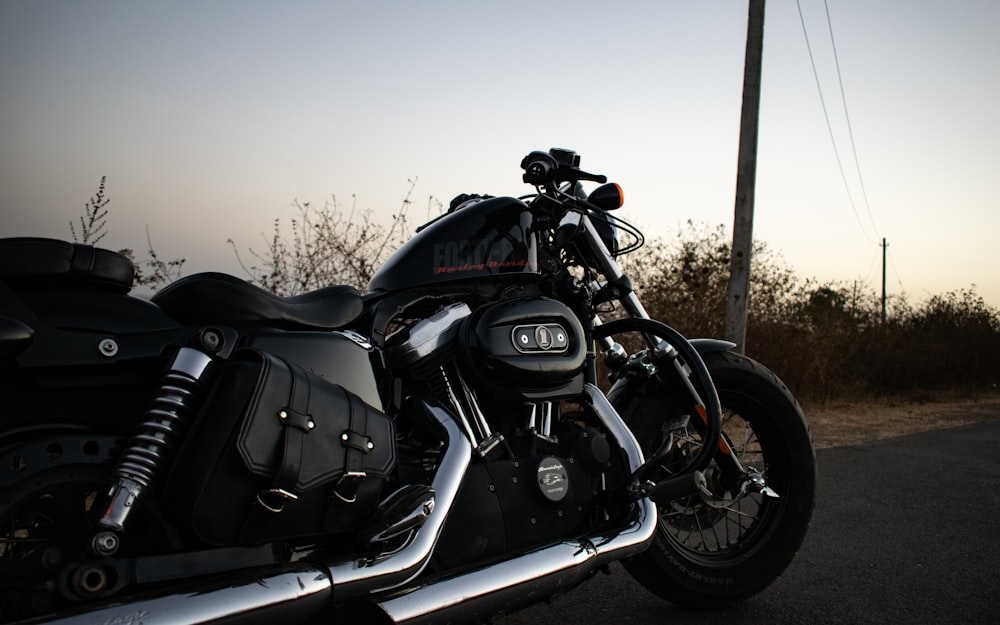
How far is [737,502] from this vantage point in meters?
3.23

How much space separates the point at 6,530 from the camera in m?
1.77

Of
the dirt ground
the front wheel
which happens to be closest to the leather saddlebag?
the front wheel

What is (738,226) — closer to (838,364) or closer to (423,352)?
(838,364)

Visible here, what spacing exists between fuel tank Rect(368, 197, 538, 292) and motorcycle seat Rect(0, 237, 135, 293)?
91cm

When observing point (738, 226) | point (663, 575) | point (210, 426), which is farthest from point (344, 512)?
point (738, 226)

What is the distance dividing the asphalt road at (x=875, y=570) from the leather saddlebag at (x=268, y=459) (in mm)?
1286

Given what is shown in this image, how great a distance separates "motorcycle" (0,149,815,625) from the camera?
1777 millimetres

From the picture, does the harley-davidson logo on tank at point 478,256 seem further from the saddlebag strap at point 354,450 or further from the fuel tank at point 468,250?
the saddlebag strap at point 354,450

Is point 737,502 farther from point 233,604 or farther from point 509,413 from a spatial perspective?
point 233,604

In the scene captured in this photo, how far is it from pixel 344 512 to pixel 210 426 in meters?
0.43

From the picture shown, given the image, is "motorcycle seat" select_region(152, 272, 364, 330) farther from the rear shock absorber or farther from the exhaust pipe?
the exhaust pipe

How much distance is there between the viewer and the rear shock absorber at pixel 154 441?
1.72m

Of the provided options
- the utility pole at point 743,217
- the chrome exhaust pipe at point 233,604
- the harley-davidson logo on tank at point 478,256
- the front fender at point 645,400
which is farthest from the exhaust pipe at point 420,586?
the utility pole at point 743,217

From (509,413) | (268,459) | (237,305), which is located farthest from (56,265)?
(509,413)
